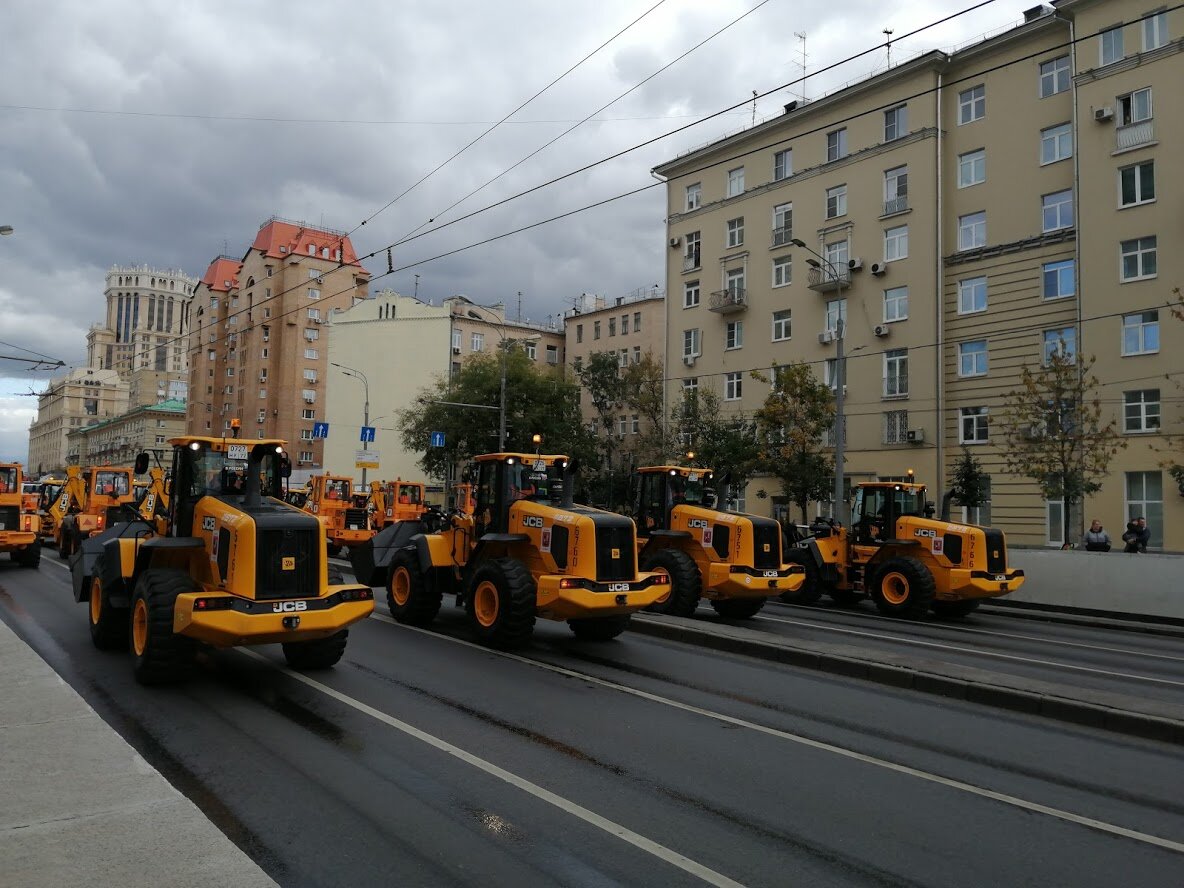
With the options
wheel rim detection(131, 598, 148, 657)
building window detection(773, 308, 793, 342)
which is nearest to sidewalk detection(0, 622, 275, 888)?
wheel rim detection(131, 598, 148, 657)

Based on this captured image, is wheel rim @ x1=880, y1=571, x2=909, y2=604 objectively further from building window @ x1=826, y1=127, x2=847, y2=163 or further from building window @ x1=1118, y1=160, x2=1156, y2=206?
building window @ x1=826, y1=127, x2=847, y2=163

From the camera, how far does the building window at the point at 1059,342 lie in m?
31.6

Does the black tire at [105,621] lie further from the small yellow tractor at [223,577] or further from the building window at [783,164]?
the building window at [783,164]

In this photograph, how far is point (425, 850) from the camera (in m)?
4.98

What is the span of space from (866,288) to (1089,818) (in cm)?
3466

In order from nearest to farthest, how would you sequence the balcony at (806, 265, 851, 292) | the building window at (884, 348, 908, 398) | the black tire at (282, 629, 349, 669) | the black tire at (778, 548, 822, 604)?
the black tire at (282, 629, 349, 669), the black tire at (778, 548, 822, 604), the building window at (884, 348, 908, 398), the balcony at (806, 265, 851, 292)

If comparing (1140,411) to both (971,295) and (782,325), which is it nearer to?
(971,295)

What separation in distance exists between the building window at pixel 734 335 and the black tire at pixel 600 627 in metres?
32.5

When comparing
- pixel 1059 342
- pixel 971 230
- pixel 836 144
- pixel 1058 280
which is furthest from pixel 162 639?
pixel 836 144

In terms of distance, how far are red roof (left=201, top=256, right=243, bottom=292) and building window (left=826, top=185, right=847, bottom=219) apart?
7079cm

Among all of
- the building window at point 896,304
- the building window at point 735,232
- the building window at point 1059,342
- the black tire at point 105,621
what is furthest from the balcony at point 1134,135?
the black tire at point 105,621

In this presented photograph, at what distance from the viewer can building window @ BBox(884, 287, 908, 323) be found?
36.9 metres

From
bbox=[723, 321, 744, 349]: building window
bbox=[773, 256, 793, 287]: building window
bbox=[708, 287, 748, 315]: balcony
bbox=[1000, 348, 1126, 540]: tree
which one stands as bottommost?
bbox=[1000, 348, 1126, 540]: tree

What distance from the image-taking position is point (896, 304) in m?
37.2
